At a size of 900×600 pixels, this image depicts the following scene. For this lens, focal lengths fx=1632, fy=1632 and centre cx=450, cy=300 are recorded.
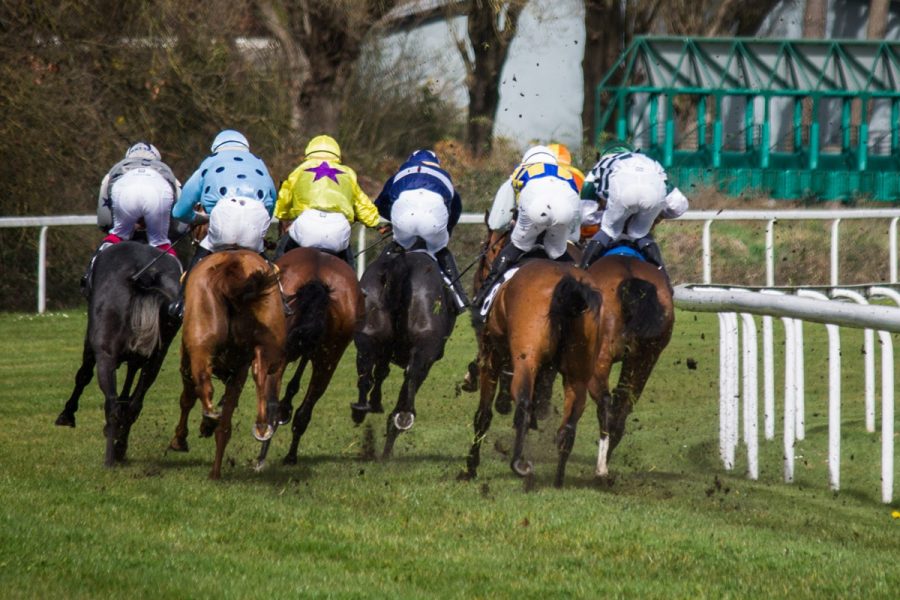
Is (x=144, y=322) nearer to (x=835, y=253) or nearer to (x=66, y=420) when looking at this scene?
(x=66, y=420)

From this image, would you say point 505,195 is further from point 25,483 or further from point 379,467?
point 25,483

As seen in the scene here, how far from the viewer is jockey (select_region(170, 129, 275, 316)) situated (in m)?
8.20

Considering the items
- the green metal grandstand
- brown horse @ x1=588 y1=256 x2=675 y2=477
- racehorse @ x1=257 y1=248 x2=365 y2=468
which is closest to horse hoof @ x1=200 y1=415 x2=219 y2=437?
racehorse @ x1=257 y1=248 x2=365 y2=468

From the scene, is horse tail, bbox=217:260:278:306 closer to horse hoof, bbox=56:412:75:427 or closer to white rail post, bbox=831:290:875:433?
horse hoof, bbox=56:412:75:427

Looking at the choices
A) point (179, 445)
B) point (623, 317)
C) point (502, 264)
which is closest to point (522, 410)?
point (623, 317)

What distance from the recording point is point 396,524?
267 inches

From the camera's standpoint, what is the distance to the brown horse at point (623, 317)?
843 centimetres

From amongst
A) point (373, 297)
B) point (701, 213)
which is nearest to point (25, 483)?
point (373, 297)

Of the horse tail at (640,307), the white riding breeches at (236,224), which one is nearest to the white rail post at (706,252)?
the horse tail at (640,307)

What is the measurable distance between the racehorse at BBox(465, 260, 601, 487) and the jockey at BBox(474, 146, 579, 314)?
410mm

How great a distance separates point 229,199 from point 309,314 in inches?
28.1

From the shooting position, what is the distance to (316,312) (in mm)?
8406

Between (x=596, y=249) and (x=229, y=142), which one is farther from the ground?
(x=229, y=142)

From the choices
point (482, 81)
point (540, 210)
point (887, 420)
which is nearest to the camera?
point (887, 420)
